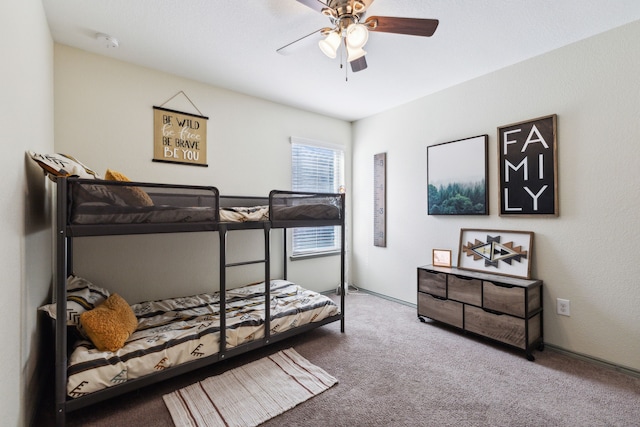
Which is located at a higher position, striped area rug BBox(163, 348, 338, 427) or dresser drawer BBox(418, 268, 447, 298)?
dresser drawer BBox(418, 268, 447, 298)

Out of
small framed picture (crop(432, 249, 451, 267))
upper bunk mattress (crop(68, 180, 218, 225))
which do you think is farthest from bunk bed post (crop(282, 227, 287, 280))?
small framed picture (crop(432, 249, 451, 267))

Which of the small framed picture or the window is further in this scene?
the window

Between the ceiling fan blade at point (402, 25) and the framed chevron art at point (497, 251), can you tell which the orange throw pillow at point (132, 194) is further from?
the framed chevron art at point (497, 251)

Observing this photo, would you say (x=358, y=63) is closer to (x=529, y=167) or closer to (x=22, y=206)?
(x=529, y=167)

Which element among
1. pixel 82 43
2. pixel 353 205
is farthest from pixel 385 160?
pixel 82 43

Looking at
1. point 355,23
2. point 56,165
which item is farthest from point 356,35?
point 56,165

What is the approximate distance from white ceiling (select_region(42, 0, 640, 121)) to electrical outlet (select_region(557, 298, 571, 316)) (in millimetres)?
2079

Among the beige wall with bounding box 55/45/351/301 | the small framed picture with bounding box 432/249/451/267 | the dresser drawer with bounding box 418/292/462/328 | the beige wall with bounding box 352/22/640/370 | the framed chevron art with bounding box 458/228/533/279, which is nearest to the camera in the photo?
the beige wall with bounding box 352/22/640/370

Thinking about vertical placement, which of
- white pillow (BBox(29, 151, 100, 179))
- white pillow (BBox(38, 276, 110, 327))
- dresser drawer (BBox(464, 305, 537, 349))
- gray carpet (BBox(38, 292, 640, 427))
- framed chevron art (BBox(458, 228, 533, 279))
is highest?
white pillow (BBox(29, 151, 100, 179))

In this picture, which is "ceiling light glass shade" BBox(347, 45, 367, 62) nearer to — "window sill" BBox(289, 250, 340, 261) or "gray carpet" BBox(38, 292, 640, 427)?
"gray carpet" BBox(38, 292, 640, 427)

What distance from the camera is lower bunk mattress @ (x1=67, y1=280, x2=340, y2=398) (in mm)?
1645

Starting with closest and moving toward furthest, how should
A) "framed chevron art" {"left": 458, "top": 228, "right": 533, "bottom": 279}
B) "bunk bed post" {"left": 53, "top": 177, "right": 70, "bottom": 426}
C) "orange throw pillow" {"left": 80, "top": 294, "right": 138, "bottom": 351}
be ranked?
1. "bunk bed post" {"left": 53, "top": 177, "right": 70, "bottom": 426}
2. "orange throw pillow" {"left": 80, "top": 294, "right": 138, "bottom": 351}
3. "framed chevron art" {"left": 458, "top": 228, "right": 533, "bottom": 279}

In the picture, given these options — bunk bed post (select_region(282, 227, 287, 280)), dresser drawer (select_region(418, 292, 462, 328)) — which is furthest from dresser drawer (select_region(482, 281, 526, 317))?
bunk bed post (select_region(282, 227, 287, 280))

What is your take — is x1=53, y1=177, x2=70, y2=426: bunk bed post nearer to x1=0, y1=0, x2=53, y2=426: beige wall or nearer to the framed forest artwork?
x1=0, y1=0, x2=53, y2=426: beige wall
